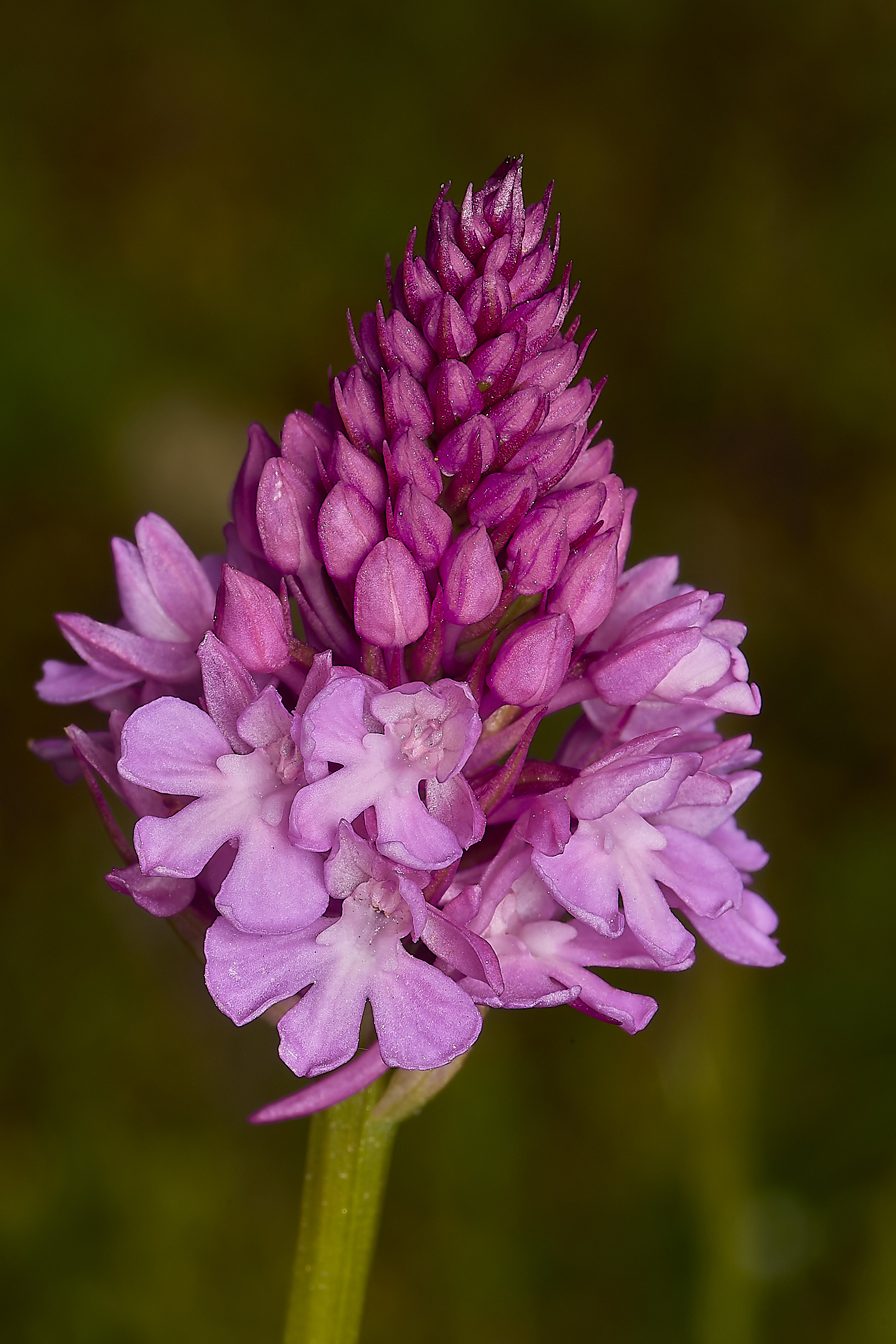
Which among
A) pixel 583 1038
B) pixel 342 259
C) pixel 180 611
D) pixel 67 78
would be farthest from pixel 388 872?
pixel 67 78

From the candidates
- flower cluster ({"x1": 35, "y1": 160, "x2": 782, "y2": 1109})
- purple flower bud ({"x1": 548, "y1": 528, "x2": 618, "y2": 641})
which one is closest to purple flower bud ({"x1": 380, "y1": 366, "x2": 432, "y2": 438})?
flower cluster ({"x1": 35, "y1": 160, "x2": 782, "y2": 1109})

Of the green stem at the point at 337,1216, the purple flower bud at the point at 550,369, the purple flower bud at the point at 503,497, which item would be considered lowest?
the green stem at the point at 337,1216

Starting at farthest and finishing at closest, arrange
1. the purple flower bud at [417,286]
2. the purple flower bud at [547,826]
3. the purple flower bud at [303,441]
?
the purple flower bud at [303,441] < the purple flower bud at [417,286] < the purple flower bud at [547,826]

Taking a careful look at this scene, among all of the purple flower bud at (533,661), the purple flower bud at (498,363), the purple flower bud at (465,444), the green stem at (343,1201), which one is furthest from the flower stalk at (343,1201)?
the purple flower bud at (498,363)

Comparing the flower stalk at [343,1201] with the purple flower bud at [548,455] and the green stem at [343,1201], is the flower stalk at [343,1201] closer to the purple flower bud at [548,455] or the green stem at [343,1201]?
the green stem at [343,1201]

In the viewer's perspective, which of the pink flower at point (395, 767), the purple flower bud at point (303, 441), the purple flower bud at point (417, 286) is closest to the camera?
the pink flower at point (395, 767)

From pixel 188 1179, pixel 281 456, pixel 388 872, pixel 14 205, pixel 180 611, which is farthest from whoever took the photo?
pixel 14 205

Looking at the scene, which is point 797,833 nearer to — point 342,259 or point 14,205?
point 342,259

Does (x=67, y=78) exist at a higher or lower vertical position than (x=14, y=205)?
higher
